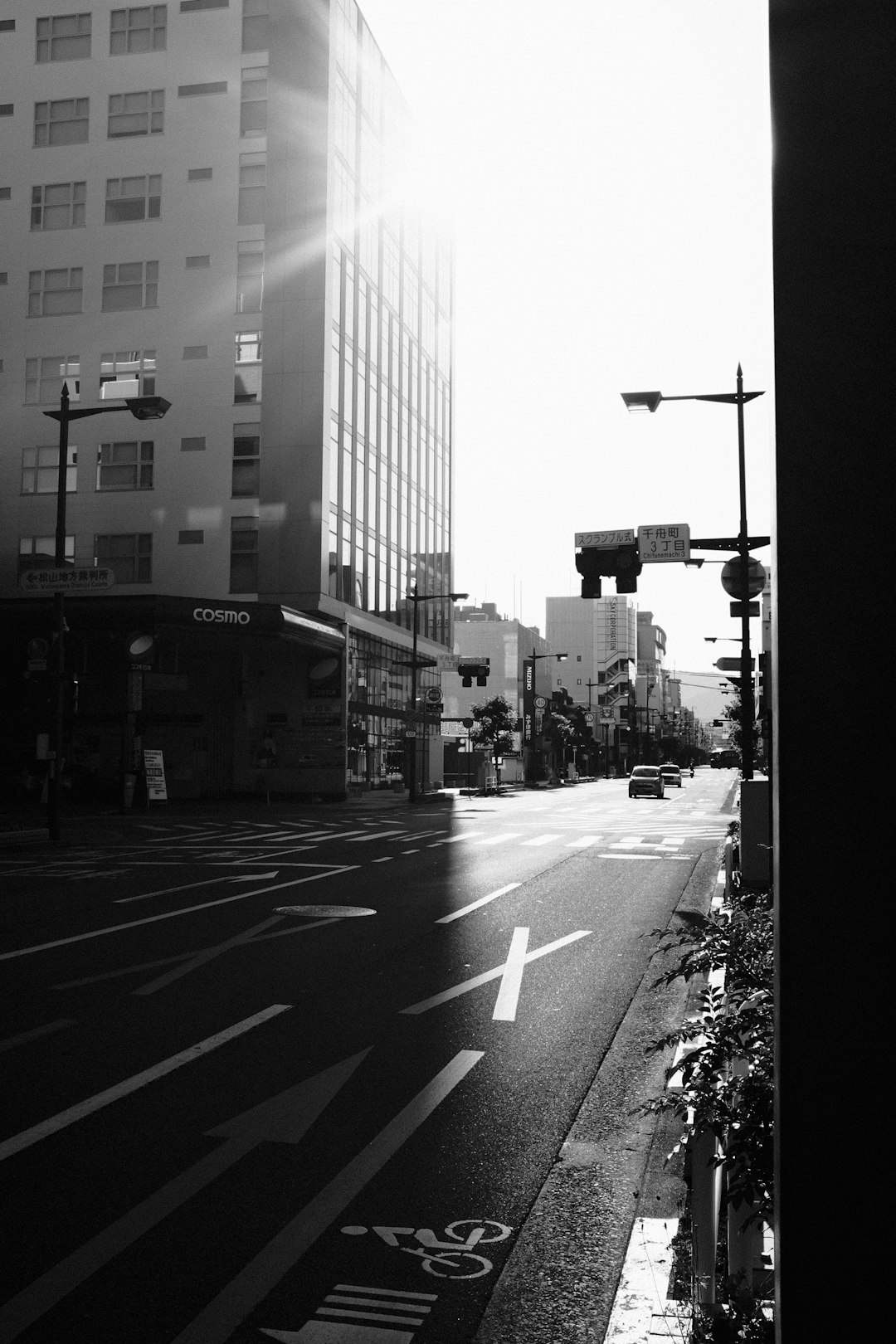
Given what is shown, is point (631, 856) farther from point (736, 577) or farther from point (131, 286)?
point (131, 286)

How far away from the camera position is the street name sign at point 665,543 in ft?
69.3

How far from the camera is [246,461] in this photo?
4722cm

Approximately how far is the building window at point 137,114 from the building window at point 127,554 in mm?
17658

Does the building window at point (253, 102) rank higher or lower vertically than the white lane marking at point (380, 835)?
higher

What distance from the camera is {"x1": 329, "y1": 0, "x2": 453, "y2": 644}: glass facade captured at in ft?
166

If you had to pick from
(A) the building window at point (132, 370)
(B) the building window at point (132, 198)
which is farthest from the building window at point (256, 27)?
(A) the building window at point (132, 370)

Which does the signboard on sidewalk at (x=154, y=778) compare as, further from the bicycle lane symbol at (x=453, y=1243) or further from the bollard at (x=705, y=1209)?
the bollard at (x=705, y=1209)

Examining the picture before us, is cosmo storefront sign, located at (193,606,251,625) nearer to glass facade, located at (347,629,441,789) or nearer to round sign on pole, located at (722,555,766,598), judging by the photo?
glass facade, located at (347,629,441,789)

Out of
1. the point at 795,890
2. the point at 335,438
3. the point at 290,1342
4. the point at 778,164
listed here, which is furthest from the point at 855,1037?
the point at 335,438

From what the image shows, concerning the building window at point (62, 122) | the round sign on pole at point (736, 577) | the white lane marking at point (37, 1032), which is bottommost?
the white lane marking at point (37, 1032)

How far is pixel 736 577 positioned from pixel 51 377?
125 ft

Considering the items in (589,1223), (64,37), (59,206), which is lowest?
(589,1223)

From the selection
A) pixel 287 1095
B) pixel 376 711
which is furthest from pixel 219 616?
pixel 287 1095

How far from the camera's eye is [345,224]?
169 ft
